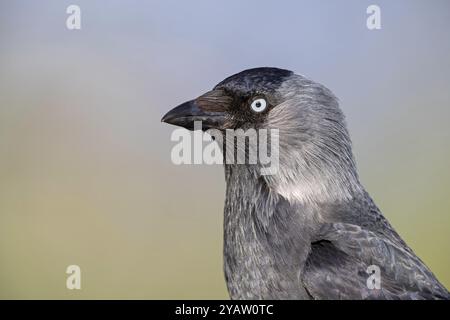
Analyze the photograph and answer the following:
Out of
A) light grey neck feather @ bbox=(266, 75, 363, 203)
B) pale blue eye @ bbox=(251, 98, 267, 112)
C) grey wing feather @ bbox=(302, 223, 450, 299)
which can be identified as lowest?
grey wing feather @ bbox=(302, 223, 450, 299)

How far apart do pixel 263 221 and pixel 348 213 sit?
51 cm

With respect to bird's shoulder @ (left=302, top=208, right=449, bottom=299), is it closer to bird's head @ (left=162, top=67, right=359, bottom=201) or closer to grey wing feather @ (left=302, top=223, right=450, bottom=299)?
grey wing feather @ (left=302, top=223, right=450, bottom=299)

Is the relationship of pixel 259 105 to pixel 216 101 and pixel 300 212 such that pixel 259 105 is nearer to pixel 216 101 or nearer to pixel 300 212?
pixel 216 101

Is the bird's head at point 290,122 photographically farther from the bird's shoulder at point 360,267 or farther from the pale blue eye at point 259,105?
the bird's shoulder at point 360,267

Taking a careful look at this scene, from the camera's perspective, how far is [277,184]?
4.05 metres

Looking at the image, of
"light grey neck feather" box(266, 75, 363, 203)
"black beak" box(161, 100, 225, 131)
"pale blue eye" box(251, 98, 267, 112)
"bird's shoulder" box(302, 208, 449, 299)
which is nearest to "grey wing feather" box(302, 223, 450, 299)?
"bird's shoulder" box(302, 208, 449, 299)

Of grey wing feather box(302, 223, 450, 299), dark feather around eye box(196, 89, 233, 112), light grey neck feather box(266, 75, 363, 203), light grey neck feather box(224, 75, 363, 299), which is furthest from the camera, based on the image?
dark feather around eye box(196, 89, 233, 112)

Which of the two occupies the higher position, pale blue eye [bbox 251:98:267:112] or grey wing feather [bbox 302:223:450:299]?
pale blue eye [bbox 251:98:267:112]

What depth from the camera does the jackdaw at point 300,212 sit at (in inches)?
143

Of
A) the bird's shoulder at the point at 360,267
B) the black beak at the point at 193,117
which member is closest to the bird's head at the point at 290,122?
the black beak at the point at 193,117

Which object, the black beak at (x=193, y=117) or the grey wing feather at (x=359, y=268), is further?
the black beak at (x=193, y=117)

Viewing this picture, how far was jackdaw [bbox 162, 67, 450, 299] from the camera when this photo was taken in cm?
363
